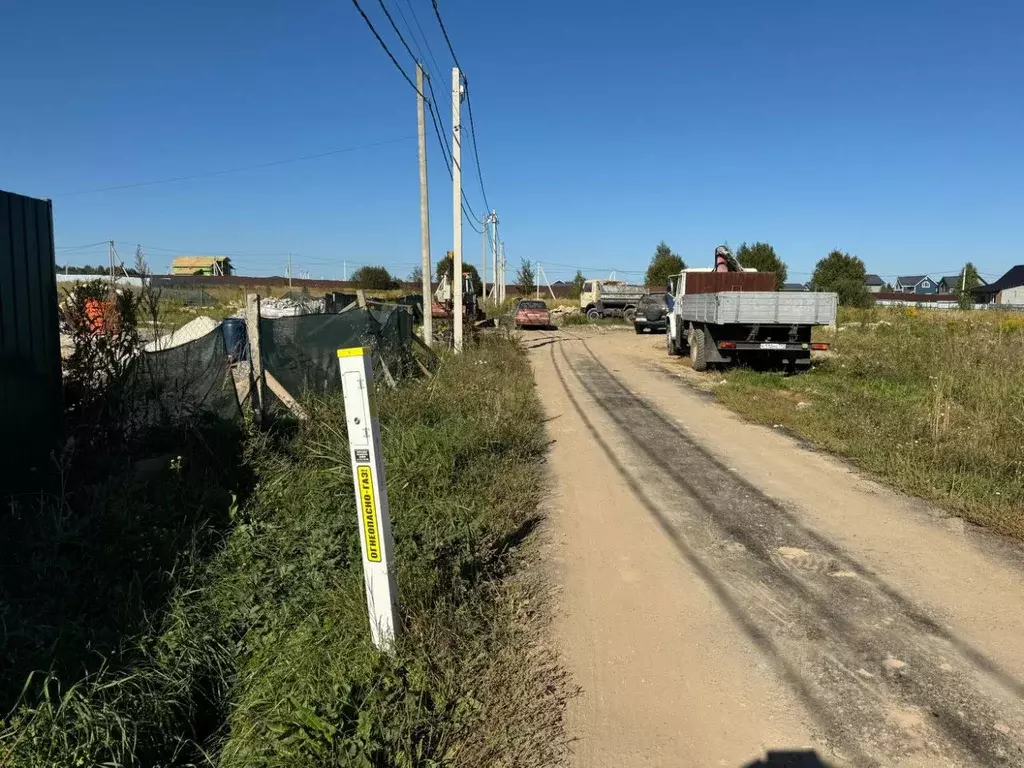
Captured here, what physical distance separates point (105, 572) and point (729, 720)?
11.2 ft

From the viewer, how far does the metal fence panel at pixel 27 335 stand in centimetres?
473

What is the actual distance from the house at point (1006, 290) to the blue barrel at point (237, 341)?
83.6 meters

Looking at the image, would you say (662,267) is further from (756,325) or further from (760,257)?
(756,325)

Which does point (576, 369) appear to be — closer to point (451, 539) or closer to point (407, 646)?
point (451, 539)

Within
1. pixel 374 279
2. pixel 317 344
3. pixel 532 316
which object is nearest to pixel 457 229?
pixel 317 344

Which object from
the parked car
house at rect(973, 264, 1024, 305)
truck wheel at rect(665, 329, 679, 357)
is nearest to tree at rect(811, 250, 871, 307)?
house at rect(973, 264, 1024, 305)

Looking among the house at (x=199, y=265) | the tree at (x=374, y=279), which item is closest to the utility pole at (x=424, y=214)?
the tree at (x=374, y=279)

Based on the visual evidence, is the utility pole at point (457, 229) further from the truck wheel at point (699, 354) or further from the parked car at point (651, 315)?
the parked car at point (651, 315)

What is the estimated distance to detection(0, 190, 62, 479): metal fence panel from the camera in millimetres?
4734

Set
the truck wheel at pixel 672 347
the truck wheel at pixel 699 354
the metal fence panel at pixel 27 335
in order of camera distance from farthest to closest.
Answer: the truck wheel at pixel 672 347 < the truck wheel at pixel 699 354 < the metal fence panel at pixel 27 335

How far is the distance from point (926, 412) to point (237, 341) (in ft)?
26.4

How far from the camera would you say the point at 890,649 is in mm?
3643

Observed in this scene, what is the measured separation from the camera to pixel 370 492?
3.23m

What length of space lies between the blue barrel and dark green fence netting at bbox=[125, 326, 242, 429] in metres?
0.53
